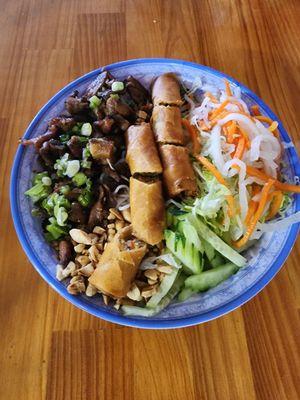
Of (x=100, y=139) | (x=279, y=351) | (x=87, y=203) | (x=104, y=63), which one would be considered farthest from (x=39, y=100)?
(x=279, y=351)

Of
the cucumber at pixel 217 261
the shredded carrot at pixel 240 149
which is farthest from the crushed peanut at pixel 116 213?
the shredded carrot at pixel 240 149

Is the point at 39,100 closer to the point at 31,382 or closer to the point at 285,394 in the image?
the point at 31,382

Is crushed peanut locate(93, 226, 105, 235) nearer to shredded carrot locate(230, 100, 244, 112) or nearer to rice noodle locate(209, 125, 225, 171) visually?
rice noodle locate(209, 125, 225, 171)

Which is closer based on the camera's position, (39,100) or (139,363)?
(139,363)

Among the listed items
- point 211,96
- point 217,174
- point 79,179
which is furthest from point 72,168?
point 211,96

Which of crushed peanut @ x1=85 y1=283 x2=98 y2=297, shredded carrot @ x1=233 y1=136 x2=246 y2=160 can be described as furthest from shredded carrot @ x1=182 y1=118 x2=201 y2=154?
crushed peanut @ x1=85 y1=283 x2=98 y2=297

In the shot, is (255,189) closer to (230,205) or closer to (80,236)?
(230,205)
